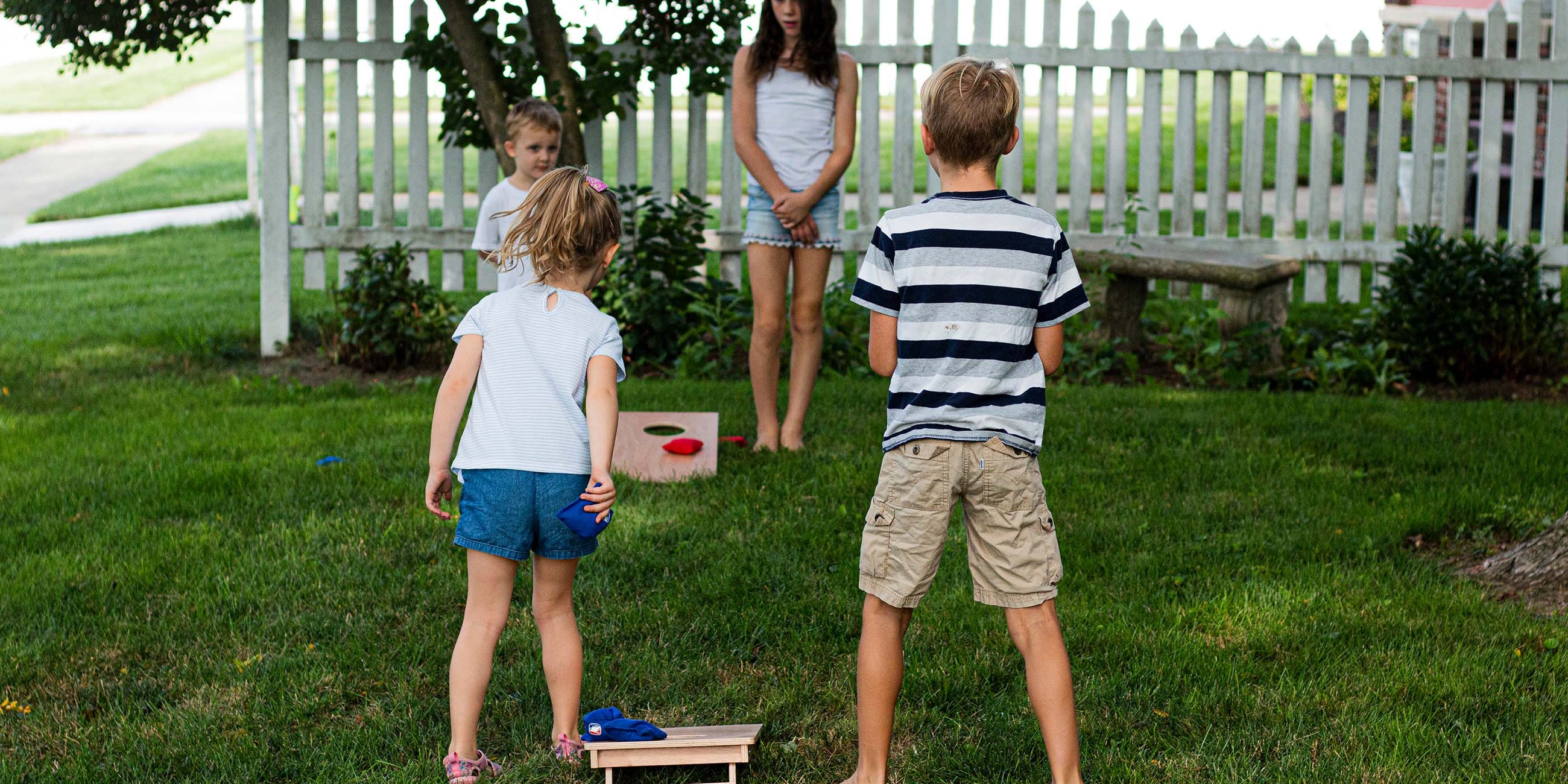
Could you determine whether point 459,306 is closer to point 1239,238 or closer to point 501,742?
point 1239,238

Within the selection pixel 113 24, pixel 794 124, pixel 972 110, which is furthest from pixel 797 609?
pixel 113 24

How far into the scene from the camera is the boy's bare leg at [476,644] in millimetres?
2709

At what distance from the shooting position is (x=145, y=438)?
534cm

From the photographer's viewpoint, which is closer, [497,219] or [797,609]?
[797,609]

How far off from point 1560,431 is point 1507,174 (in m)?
7.91

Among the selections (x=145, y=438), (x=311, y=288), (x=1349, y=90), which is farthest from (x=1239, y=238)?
(x=145, y=438)

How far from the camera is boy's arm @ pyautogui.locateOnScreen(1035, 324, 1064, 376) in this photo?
2570 millimetres

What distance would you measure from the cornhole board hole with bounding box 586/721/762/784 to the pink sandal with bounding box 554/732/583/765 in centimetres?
12

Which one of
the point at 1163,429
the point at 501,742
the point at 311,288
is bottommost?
the point at 501,742

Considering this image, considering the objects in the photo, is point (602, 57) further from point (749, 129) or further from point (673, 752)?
point (673, 752)

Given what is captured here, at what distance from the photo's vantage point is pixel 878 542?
258 centimetres

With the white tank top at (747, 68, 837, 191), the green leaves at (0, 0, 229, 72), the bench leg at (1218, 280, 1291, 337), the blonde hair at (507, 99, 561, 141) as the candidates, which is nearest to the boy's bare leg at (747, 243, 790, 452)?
the white tank top at (747, 68, 837, 191)

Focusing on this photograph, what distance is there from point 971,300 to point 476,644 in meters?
1.17

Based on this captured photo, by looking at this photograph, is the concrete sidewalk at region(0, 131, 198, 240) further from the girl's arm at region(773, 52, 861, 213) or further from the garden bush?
the girl's arm at region(773, 52, 861, 213)
